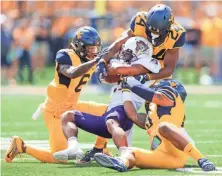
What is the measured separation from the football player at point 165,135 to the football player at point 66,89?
74cm

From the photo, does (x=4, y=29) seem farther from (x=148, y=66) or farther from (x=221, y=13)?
(x=148, y=66)

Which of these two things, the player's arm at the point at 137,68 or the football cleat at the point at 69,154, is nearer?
the football cleat at the point at 69,154

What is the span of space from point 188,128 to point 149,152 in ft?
13.4

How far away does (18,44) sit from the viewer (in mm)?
18828

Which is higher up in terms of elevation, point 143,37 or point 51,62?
point 143,37

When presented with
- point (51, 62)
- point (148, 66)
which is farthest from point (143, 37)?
point (51, 62)

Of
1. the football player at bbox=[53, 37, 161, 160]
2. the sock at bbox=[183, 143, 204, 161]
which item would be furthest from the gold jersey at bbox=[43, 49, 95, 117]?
the sock at bbox=[183, 143, 204, 161]

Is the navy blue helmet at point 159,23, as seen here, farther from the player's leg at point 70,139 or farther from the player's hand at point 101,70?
the player's leg at point 70,139

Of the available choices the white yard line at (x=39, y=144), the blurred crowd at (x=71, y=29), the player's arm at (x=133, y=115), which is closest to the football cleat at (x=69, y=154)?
the player's arm at (x=133, y=115)

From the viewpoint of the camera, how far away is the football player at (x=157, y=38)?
6941mm

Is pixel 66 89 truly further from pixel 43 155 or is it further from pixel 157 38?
pixel 157 38

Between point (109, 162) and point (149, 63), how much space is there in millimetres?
1167

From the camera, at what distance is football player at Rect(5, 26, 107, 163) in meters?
7.30

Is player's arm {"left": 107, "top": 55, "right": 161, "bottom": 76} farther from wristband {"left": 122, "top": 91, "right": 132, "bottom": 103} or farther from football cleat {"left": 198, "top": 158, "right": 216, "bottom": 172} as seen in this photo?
football cleat {"left": 198, "top": 158, "right": 216, "bottom": 172}
